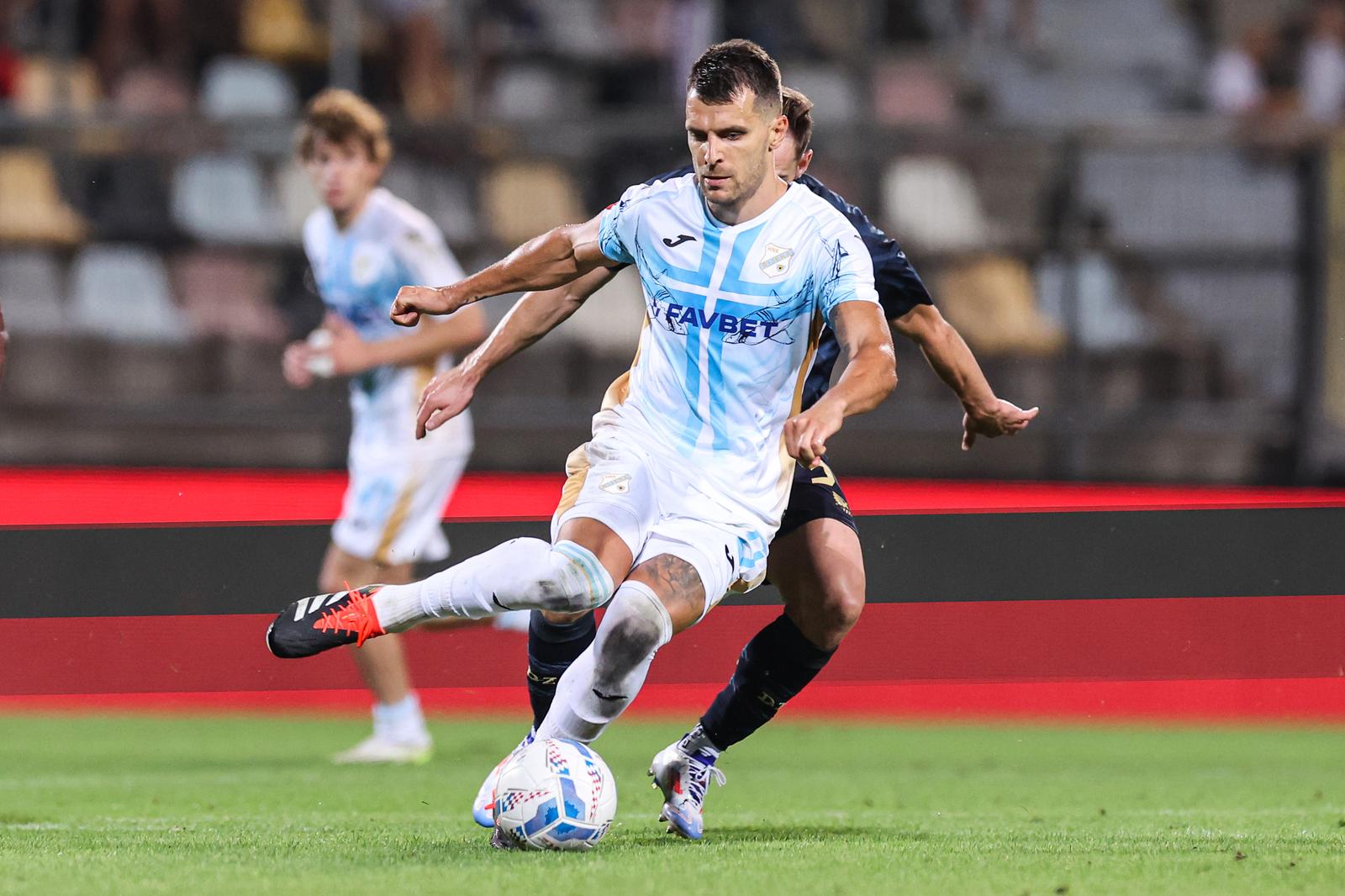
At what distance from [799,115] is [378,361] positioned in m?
2.36

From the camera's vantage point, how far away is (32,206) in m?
10.1

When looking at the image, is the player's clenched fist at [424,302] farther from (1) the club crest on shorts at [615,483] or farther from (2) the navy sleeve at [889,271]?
(2) the navy sleeve at [889,271]

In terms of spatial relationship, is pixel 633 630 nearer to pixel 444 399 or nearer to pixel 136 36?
pixel 444 399

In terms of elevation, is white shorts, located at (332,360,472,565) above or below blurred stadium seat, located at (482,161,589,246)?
below

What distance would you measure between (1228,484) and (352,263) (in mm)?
5120

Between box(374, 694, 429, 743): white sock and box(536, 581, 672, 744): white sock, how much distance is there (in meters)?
2.36

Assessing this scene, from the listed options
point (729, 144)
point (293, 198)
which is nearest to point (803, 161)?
point (729, 144)

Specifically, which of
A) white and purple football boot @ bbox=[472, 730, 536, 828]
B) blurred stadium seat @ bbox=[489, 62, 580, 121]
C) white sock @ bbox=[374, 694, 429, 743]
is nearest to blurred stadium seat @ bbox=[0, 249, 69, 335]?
blurred stadium seat @ bbox=[489, 62, 580, 121]

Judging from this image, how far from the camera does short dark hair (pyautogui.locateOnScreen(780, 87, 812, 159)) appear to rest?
5008 millimetres

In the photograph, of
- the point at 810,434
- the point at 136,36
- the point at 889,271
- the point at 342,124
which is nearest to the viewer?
the point at 810,434

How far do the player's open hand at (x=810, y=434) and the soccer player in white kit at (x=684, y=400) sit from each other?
27 mm

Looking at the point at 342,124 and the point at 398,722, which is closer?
the point at 398,722

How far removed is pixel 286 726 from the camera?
771 centimetres

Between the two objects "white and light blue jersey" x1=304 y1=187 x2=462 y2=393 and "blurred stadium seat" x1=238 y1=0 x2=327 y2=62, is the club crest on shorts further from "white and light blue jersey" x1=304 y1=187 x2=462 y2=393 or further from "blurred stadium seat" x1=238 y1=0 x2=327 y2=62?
"blurred stadium seat" x1=238 y1=0 x2=327 y2=62
